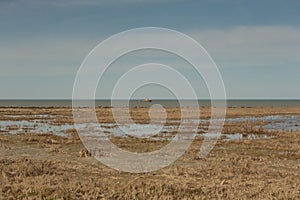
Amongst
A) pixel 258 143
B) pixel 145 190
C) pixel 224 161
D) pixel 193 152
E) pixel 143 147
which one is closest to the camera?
pixel 145 190

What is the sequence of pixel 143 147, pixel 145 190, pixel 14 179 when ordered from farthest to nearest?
pixel 143 147, pixel 14 179, pixel 145 190

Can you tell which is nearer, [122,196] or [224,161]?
[122,196]

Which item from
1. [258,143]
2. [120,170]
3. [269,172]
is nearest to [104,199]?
[120,170]

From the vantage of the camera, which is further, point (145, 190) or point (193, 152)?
point (193, 152)

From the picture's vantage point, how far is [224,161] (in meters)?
20.1

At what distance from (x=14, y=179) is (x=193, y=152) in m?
12.8

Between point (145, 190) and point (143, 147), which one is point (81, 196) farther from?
point (143, 147)

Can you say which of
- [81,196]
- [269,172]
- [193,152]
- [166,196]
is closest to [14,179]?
[81,196]

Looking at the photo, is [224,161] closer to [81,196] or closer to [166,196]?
[166,196]

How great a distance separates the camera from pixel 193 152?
2409 centimetres

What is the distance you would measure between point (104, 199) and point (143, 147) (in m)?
15.6

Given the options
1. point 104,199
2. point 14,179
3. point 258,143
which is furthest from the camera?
point 258,143

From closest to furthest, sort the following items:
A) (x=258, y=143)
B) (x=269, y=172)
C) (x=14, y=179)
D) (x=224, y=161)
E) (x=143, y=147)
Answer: (x=14, y=179), (x=269, y=172), (x=224, y=161), (x=143, y=147), (x=258, y=143)

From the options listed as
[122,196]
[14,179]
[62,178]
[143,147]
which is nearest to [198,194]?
[122,196]
